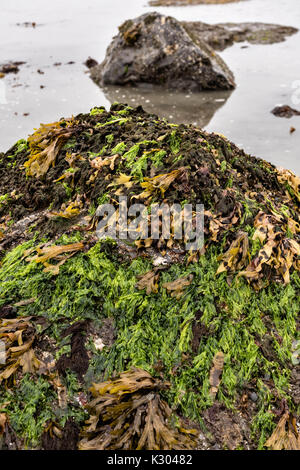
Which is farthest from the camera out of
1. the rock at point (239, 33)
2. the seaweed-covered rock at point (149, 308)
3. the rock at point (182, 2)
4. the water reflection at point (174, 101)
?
the rock at point (182, 2)

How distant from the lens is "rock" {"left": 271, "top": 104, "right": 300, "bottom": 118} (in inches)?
254

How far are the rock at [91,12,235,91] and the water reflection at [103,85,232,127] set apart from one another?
0.70ft

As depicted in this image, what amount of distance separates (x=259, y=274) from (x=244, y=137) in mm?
3474

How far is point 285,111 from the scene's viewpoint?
6.50 meters

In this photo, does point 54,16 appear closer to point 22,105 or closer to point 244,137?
point 22,105

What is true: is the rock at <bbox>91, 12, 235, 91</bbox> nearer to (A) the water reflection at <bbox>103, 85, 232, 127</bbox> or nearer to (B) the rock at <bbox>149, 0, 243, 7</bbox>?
(A) the water reflection at <bbox>103, 85, 232, 127</bbox>

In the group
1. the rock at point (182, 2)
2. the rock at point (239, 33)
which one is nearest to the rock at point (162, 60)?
the rock at point (239, 33)

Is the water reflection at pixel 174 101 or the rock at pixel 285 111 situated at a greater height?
the rock at pixel 285 111

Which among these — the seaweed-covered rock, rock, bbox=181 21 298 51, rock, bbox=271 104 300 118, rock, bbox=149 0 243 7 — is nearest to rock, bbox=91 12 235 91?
rock, bbox=271 104 300 118

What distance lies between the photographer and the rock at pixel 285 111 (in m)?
Result: 6.45

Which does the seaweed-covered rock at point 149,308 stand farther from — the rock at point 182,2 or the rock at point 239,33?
the rock at point 182,2

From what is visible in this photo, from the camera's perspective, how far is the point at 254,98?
719 centimetres

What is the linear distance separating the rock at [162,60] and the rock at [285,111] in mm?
1438

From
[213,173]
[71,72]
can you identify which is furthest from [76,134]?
[71,72]
